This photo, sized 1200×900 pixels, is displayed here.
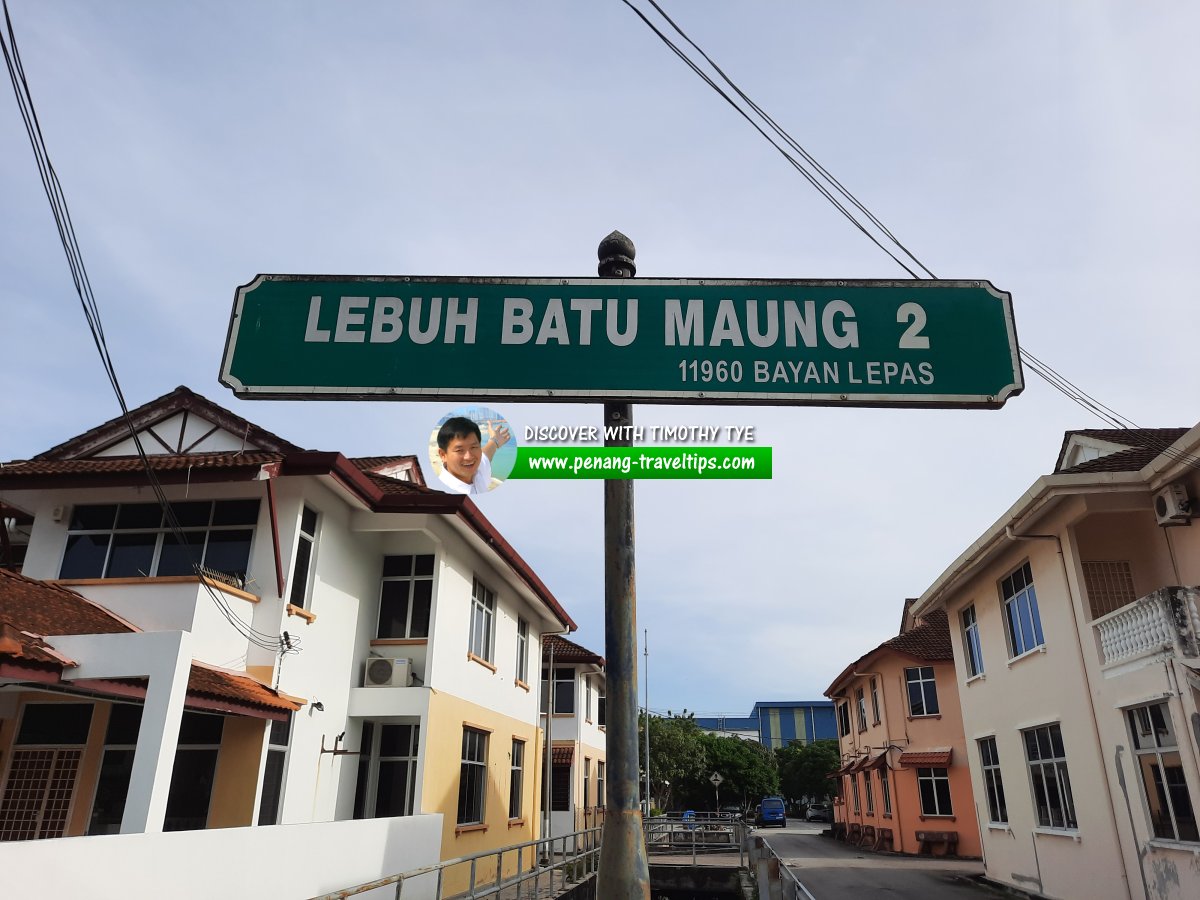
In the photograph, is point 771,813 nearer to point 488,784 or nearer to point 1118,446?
point 488,784

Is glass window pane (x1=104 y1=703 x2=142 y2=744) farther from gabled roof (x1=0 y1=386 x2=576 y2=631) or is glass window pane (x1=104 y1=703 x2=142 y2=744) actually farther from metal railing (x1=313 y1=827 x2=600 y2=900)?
metal railing (x1=313 y1=827 x2=600 y2=900)

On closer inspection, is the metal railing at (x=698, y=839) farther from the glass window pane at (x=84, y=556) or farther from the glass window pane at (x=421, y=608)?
the glass window pane at (x=84, y=556)

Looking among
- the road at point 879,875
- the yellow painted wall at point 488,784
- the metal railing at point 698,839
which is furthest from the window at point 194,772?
the metal railing at point 698,839

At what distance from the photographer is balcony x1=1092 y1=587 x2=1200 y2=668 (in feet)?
31.7

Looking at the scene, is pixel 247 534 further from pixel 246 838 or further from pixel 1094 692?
pixel 1094 692

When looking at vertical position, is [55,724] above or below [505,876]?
above

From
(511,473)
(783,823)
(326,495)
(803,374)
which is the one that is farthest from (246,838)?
(783,823)

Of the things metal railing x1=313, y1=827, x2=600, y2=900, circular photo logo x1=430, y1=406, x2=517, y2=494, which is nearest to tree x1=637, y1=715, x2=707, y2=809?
metal railing x1=313, y1=827, x2=600, y2=900

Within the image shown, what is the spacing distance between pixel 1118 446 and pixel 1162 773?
6.27 metres

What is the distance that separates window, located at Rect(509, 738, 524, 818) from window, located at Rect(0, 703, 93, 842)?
8.70m

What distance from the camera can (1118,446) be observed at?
14.6m

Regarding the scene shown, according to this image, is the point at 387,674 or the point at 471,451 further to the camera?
the point at 387,674

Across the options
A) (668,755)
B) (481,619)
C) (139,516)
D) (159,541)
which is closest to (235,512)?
(159,541)

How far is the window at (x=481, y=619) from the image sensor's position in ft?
50.0
